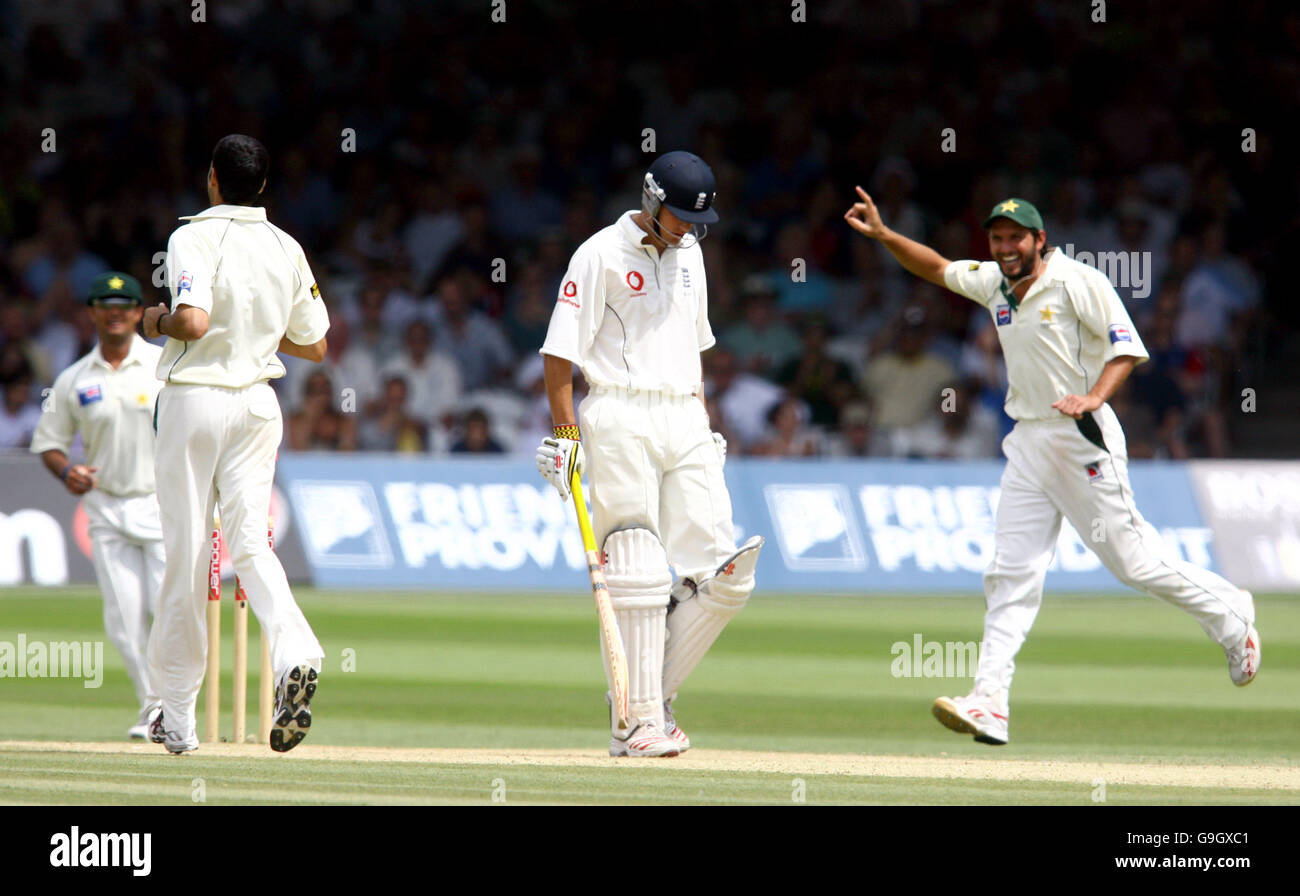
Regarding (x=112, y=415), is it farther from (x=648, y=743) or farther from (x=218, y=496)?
(x=648, y=743)

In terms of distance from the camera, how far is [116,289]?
29.2 feet

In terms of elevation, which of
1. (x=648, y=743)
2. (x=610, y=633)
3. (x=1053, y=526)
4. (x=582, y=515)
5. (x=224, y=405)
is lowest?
(x=648, y=743)

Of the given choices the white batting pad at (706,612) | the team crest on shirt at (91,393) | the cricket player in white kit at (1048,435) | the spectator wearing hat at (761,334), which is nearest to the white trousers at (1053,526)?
the cricket player in white kit at (1048,435)

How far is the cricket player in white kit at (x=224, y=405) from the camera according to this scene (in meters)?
6.61

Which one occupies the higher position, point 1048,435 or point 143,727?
point 1048,435

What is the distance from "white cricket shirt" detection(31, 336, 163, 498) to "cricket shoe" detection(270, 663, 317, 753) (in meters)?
2.78

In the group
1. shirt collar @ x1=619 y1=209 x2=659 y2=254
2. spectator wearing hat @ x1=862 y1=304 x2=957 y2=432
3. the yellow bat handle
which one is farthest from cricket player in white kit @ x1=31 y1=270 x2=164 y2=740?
spectator wearing hat @ x1=862 y1=304 x2=957 y2=432

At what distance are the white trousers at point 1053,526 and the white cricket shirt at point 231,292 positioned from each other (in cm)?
317

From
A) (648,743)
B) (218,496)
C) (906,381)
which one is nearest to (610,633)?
(648,743)

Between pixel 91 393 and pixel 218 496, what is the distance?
8.45ft

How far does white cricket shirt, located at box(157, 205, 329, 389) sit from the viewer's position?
A: 21.8ft

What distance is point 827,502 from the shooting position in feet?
49.5

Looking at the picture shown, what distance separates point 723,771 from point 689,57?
47.1ft

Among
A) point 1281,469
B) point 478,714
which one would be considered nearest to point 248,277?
point 478,714
